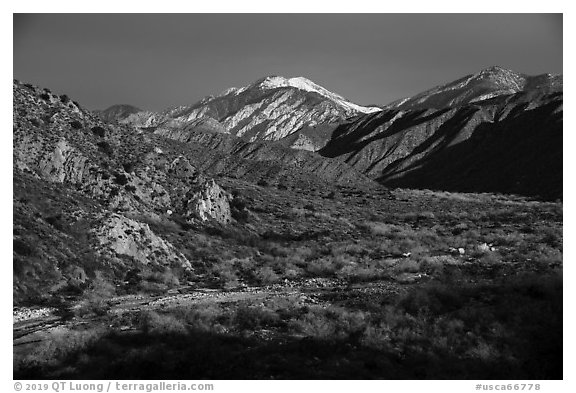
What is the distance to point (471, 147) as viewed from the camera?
12850 centimetres

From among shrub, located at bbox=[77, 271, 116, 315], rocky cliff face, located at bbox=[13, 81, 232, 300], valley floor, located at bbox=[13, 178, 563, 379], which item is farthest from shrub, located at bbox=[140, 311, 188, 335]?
rocky cliff face, located at bbox=[13, 81, 232, 300]

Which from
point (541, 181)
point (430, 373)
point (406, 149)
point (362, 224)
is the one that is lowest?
point (430, 373)

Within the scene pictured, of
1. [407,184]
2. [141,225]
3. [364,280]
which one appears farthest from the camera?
[407,184]

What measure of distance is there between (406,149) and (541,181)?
179 ft

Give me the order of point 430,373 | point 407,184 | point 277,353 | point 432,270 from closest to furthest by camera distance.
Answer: point 430,373 < point 277,353 < point 432,270 < point 407,184

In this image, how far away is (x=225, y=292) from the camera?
1873 cm

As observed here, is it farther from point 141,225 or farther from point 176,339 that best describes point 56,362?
point 141,225

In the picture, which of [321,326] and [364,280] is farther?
[364,280]

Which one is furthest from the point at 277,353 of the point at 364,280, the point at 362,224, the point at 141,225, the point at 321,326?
the point at 362,224

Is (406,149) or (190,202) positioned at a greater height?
(406,149)

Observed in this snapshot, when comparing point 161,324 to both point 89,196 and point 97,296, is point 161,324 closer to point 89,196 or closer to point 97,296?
point 97,296

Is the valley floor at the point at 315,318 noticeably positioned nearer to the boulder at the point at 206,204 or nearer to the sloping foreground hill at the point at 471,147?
the boulder at the point at 206,204

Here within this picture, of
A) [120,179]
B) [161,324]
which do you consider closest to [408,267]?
[161,324]

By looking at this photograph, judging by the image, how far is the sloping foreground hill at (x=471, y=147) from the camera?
325 feet
